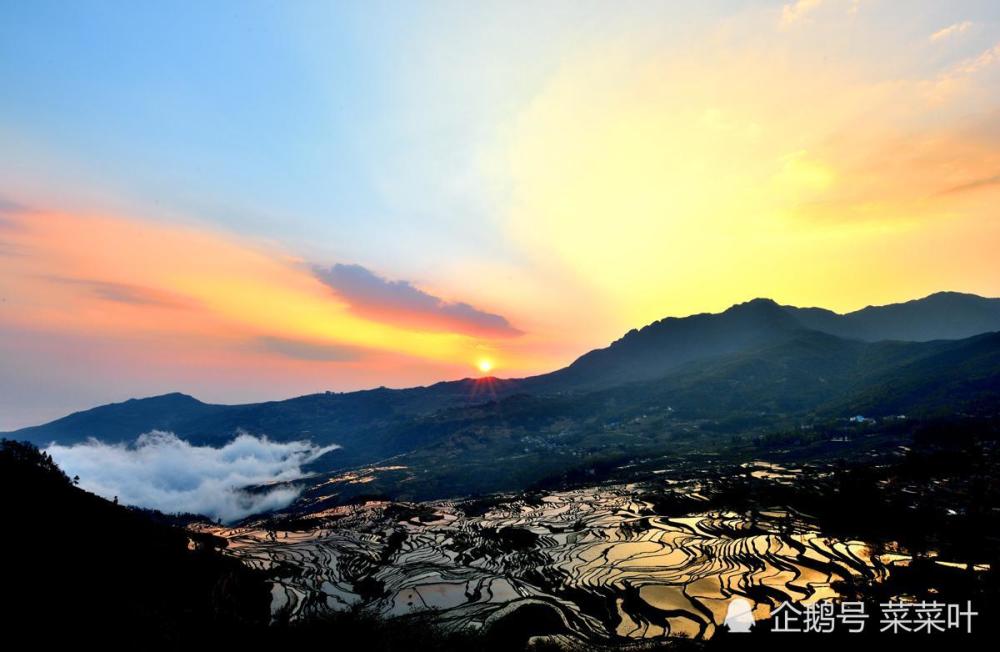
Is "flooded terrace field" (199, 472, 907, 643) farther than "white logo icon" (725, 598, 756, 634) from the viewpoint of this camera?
Yes

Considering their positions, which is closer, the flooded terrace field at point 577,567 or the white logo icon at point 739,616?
the white logo icon at point 739,616

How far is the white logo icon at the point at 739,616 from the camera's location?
3556 cm

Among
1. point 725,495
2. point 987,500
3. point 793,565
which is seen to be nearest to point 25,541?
point 793,565

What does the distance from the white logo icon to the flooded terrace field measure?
2.78ft

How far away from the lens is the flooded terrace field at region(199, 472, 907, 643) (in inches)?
1636

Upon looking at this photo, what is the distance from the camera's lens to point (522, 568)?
185ft

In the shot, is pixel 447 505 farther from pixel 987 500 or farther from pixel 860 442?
pixel 860 442

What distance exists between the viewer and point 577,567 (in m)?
54.6

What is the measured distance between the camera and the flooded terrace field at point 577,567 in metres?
41.6

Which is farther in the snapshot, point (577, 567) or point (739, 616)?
point (577, 567)

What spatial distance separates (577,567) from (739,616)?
66.8 feet

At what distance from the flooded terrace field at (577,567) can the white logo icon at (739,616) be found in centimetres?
85

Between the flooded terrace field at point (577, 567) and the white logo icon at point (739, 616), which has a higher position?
the white logo icon at point (739, 616)

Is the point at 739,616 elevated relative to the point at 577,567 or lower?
elevated
